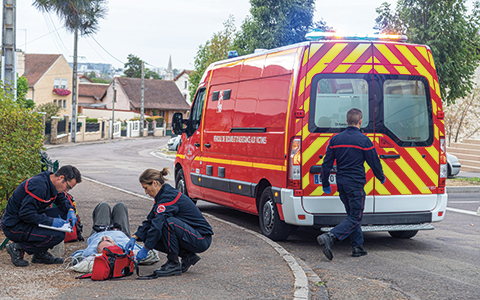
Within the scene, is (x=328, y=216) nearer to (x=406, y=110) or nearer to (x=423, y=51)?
(x=406, y=110)

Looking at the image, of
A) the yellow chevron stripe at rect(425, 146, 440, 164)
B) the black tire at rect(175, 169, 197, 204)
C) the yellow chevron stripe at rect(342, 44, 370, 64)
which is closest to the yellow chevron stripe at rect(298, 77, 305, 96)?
the yellow chevron stripe at rect(342, 44, 370, 64)

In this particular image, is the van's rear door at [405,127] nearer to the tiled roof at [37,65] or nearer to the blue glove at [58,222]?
the blue glove at [58,222]

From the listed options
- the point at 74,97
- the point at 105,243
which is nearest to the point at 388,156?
the point at 105,243

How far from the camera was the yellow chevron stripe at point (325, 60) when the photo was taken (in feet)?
25.4

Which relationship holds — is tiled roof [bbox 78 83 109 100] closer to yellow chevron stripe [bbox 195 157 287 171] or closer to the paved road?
yellow chevron stripe [bbox 195 157 287 171]

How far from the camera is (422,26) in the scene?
765 inches

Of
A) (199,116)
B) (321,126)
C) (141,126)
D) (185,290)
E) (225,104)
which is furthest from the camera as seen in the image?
(141,126)

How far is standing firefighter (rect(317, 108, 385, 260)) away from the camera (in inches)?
281

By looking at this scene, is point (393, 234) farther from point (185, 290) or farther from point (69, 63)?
point (69, 63)

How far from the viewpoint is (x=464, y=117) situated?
32.1 meters

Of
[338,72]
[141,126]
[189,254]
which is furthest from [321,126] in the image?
[141,126]

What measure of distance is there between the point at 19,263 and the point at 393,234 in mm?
5494

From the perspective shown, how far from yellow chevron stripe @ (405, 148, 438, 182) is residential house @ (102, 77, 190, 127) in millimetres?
77803

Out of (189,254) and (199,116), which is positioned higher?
(199,116)
